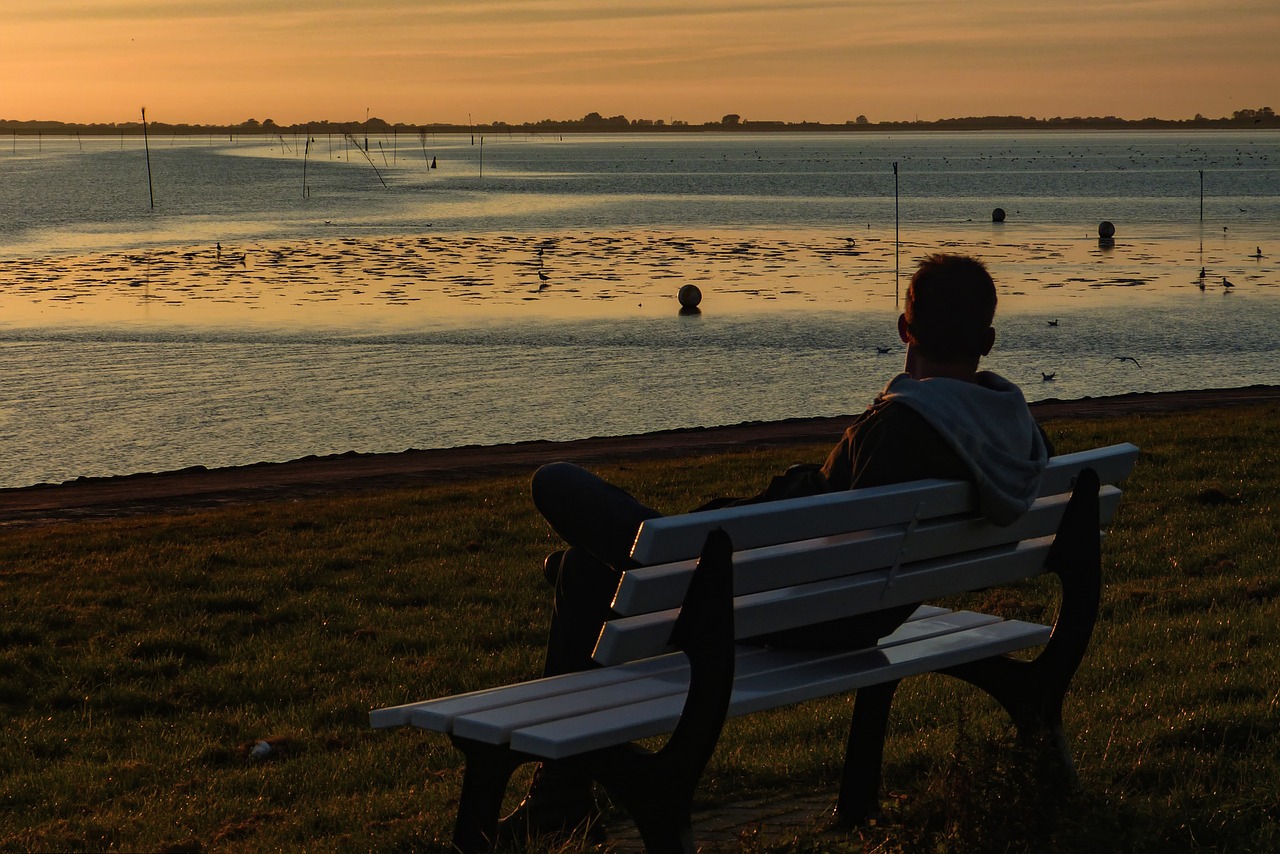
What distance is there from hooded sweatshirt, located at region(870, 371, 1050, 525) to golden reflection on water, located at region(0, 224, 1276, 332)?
2934 centimetres

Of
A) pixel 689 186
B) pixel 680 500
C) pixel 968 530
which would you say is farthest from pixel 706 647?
pixel 689 186

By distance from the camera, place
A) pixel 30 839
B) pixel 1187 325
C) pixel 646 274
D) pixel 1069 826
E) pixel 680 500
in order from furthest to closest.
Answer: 1. pixel 646 274
2. pixel 1187 325
3. pixel 680 500
4. pixel 30 839
5. pixel 1069 826

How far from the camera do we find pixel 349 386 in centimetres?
2473

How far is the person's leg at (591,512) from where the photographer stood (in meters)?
3.63

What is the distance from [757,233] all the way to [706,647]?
6638cm

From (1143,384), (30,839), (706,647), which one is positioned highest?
(706,647)

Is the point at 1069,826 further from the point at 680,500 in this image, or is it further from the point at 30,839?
the point at 680,500

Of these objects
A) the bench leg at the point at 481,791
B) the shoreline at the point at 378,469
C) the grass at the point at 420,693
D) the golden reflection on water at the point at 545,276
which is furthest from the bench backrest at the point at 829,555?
the golden reflection on water at the point at 545,276

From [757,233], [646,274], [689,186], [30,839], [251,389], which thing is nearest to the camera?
[30,839]

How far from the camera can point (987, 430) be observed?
3.67 m

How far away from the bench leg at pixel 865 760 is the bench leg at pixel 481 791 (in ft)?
3.61

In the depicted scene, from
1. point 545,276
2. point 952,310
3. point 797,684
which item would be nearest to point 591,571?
point 797,684

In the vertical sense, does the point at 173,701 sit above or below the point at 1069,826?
below

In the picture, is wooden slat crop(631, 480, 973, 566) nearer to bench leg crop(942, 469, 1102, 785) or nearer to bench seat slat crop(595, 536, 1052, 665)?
bench seat slat crop(595, 536, 1052, 665)
